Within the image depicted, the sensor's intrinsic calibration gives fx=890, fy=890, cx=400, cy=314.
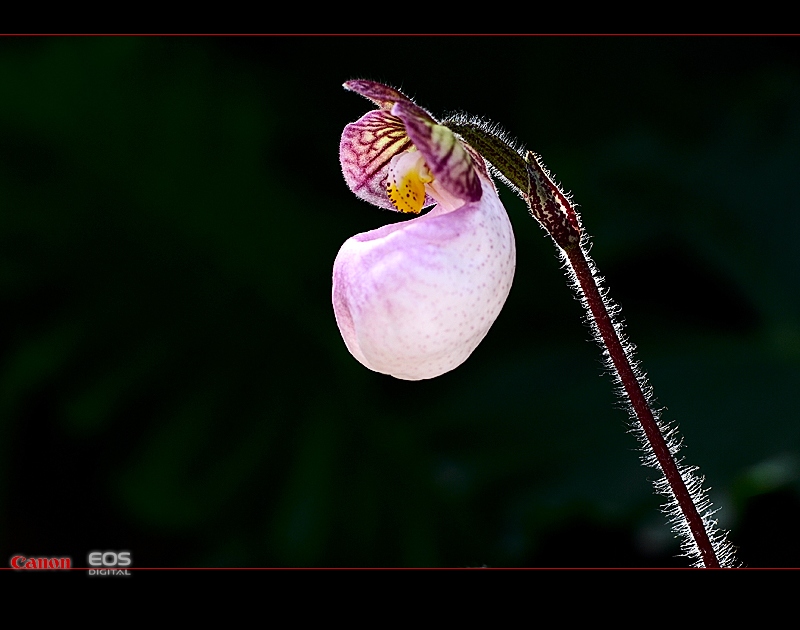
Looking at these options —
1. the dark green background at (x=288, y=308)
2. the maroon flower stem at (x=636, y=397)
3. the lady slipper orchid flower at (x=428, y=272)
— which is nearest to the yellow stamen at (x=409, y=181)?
the lady slipper orchid flower at (x=428, y=272)

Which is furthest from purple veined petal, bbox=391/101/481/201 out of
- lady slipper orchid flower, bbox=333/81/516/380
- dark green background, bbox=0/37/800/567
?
dark green background, bbox=0/37/800/567

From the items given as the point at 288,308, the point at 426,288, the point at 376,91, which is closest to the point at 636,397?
the point at 426,288

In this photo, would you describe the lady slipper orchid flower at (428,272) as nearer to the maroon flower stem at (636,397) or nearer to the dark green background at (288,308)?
the maroon flower stem at (636,397)

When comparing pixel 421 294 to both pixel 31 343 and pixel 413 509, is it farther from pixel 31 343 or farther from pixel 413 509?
pixel 31 343

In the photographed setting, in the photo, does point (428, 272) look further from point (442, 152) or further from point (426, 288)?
point (442, 152)

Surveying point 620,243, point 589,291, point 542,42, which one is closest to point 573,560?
point 620,243

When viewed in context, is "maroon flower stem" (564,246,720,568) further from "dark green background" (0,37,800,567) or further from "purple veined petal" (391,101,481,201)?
"dark green background" (0,37,800,567)
